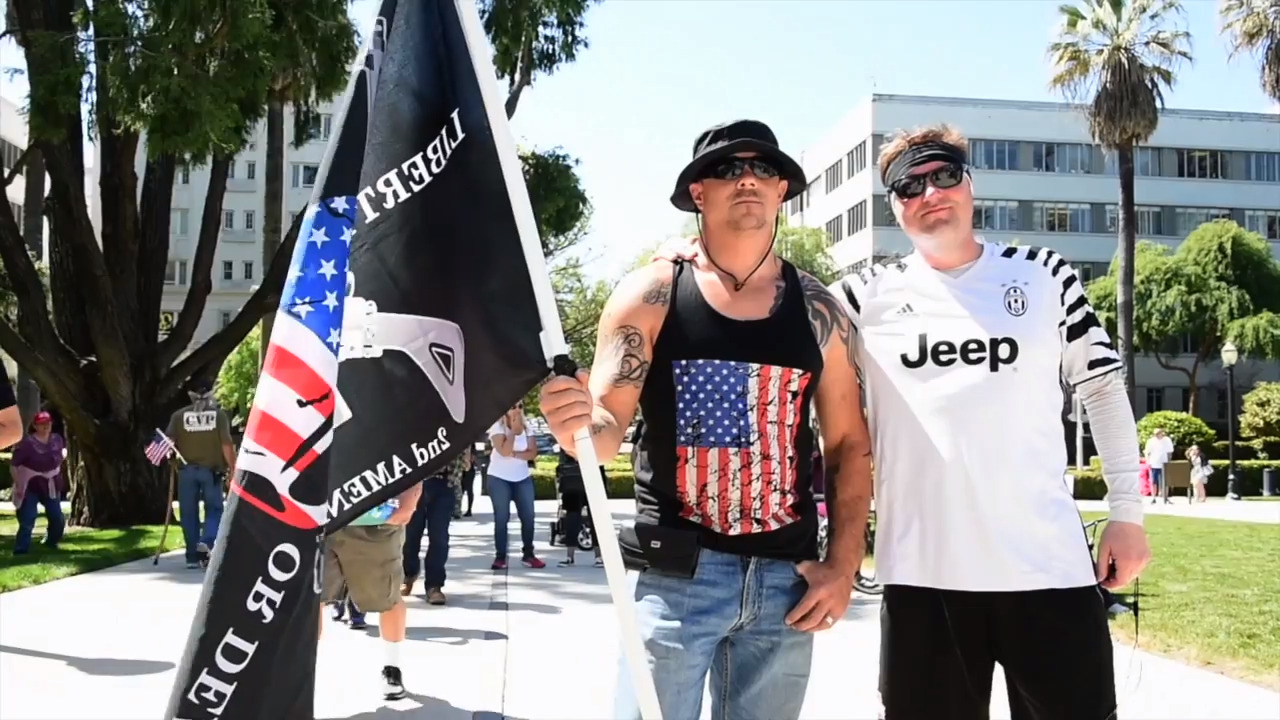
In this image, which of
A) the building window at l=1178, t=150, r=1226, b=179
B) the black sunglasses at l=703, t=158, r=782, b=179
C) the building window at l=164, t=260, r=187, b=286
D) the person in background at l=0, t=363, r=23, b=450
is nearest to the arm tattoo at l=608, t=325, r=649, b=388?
the black sunglasses at l=703, t=158, r=782, b=179

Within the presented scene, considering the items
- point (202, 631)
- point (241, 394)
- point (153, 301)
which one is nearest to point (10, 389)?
point (202, 631)

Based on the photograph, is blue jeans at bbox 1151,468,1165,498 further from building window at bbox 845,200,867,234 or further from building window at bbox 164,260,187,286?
building window at bbox 164,260,187,286

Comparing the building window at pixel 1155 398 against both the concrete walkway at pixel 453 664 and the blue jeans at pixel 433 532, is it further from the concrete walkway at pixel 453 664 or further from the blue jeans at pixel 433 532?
the blue jeans at pixel 433 532

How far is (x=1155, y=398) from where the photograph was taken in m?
60.4

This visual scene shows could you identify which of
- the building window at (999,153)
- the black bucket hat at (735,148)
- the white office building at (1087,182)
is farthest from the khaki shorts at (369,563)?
the building window at (999,153)

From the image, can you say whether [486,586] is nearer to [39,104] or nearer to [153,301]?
[39,104]

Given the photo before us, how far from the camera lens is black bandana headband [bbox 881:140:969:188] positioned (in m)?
3.36

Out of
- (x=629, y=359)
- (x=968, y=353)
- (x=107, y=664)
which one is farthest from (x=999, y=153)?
(x=629, y=359)

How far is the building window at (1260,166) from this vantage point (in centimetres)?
6281

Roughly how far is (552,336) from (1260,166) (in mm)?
69288

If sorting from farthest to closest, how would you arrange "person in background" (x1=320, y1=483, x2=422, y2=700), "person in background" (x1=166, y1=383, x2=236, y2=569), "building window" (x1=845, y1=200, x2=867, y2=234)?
"building window" (x1=845, y1=200, x2=867, y2=234)
"person in background" (x1=166, y1=383, x2=236, y2=569)
"person in background" (x1=320, y1=483, x2=422, y2=700)

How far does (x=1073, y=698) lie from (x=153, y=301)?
19.0 m

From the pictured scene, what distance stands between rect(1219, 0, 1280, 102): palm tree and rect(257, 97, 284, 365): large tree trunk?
57.4 feet

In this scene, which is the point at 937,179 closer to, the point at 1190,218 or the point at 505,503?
the point at 505,503
